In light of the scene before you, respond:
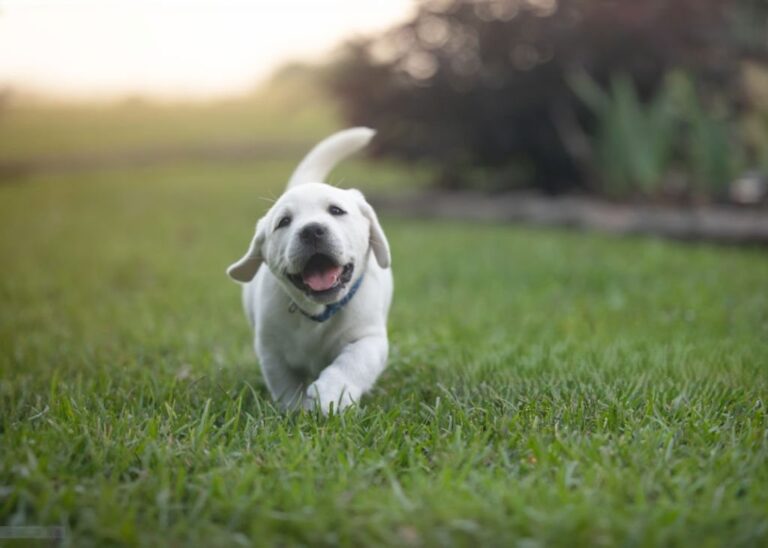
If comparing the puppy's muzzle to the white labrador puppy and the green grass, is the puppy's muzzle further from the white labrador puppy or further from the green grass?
the green grass

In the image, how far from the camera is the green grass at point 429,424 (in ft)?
5.99

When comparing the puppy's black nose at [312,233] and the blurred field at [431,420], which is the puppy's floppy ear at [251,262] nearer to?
the puppy's black nose at [312,233]

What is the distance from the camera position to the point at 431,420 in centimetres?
252

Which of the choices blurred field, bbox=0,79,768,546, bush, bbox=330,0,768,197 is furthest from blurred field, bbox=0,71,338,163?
blurred field, bbox=0,79,768,546

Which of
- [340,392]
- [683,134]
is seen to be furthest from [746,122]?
[340,392]

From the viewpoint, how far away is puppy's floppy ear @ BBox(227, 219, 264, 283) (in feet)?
9.02

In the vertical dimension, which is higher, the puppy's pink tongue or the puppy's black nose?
the puppy's black nose

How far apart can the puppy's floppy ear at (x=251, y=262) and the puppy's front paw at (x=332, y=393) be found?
555 millimetres

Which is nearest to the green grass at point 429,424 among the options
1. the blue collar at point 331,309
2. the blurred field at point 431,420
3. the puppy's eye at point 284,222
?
the blurred field at point 431,420

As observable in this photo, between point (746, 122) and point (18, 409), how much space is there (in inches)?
354

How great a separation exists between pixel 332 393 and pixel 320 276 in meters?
0.39

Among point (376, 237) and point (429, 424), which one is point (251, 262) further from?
point (429, 424)

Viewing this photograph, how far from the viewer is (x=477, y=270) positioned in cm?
612

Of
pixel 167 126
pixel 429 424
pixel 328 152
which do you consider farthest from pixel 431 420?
Answer: pixel 167 126
